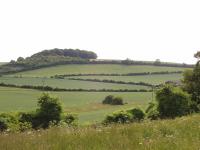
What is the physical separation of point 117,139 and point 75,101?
237 feet

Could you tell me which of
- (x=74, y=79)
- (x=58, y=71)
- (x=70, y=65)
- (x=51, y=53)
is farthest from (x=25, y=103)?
(x=51, y=53)

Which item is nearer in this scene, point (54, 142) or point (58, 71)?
point (54, 142)

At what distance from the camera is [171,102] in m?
39.2

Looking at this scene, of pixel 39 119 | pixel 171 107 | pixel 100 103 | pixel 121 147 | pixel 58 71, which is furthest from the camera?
pixel 58 71

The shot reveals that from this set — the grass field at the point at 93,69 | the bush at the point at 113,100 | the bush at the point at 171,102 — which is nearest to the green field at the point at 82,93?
the grass field at the point at 93,69

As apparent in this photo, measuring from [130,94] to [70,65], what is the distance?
46.6m

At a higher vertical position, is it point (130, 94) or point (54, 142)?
point (54, 142)

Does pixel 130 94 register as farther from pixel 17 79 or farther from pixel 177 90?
pixel 177 90

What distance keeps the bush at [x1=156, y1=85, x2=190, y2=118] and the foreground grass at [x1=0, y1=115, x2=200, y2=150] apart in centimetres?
2670

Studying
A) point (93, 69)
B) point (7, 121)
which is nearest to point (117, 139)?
point (7, 121)

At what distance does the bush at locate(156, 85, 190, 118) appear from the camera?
38.8m

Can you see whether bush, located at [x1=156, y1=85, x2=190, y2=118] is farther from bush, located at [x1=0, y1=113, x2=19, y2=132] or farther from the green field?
the green field

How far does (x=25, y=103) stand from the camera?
253 feet

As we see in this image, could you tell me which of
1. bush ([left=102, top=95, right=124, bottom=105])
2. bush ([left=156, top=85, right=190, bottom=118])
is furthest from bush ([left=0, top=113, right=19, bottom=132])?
bush ([left=102, top=95, right=124, bottom=105])
